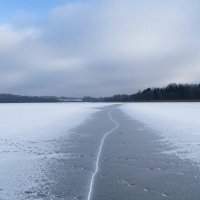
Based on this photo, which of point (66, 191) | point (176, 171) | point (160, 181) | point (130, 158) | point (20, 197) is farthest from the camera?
point (130, 158)

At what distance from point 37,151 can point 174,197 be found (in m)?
4.72

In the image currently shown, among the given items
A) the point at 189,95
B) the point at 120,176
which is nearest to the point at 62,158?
the point at 120,176

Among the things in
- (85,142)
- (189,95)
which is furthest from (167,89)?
(85,142)

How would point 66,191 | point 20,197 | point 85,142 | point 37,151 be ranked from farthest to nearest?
point 85,142
point 37,151
point 66,191
point 20,197

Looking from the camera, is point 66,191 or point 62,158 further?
point 62,158

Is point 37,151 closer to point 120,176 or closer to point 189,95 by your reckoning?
point 120,176

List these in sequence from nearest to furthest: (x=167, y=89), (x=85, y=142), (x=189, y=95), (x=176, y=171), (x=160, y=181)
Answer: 1. (x=160, y=181)
2. (x=176, y=171)
3. (x=85, y=142)
4. (x=189, y=95)
5. (x=167, y=89)

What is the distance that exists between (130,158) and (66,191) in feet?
9.28

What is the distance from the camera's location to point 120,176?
18.4 feet

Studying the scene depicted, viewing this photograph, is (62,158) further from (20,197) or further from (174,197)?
(174,197)

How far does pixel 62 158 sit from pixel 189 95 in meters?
93.3

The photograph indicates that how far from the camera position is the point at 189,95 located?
96.4 metres

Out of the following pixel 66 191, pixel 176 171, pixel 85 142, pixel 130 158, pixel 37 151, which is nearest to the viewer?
pixel 66 191

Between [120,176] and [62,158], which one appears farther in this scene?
[62,158]
